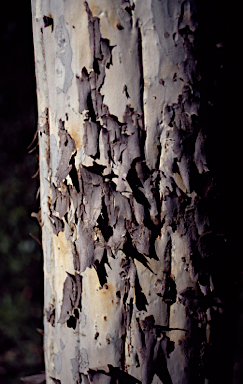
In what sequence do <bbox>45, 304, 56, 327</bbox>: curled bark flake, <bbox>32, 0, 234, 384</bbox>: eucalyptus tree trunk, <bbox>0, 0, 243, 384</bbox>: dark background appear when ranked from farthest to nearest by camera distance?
<bbox>0, 0, 243, 384</bbox>: dark background → <bbox>45, 304, 56, 327</bbox>: curled bark flake → <bbox>32, 0, 234, 384</bbox>: eucalyptus tree trunk

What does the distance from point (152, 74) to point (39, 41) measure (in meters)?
0.22

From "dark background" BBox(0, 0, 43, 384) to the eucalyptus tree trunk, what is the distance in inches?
59.5

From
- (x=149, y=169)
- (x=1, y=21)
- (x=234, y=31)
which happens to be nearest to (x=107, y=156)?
(x=149, y=169)

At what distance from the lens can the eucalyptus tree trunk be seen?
1.33 ft

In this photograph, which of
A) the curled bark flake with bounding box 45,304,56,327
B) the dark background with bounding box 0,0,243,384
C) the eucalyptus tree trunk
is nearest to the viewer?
the eucalyptus tree trunk

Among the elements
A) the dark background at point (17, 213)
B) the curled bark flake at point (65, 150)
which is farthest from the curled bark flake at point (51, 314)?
the dark background at point (17, 213)

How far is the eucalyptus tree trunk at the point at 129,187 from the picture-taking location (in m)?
0.41

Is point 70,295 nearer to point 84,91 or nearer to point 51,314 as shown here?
point 51,314

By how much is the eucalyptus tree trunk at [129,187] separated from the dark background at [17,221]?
1.51 meters

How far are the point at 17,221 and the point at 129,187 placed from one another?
1640mm

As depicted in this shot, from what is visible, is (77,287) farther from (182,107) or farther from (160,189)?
(182,107)

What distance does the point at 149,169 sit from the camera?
0.43 m

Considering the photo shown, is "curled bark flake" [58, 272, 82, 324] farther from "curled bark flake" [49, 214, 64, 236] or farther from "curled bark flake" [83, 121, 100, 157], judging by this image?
"curled bark flake" [83, 121, 100, 157]

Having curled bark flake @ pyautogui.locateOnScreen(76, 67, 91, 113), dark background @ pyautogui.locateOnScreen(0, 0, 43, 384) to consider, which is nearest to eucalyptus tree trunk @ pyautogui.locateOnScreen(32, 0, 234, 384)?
curled bark flake @ pyautogui.locateOnScreen(76, 67, 91, 113)
